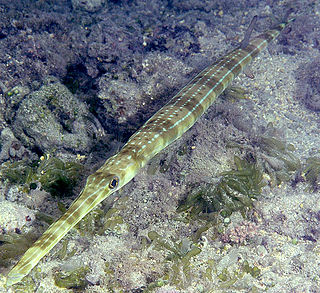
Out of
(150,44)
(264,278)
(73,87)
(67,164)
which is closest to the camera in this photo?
(264,278)

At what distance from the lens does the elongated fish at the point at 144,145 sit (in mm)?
3152

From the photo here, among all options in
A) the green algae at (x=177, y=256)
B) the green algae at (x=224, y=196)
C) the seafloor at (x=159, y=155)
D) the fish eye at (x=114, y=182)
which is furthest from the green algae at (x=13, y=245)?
the green algae at (x=224, y=196)

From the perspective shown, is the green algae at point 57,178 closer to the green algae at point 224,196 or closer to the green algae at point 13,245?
the green algae at point 13,245

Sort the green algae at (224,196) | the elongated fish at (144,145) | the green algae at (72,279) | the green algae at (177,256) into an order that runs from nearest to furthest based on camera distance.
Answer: the elongated fish at (144,145)
the green algae at (72,279)
the green algae at (177,256)
the green algae at (224,196)

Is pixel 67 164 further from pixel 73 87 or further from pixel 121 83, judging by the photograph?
pixel 73 87

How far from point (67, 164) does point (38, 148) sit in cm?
129

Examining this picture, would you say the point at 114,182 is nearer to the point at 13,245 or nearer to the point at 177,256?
the point at 177,256

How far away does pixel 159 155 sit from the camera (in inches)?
227

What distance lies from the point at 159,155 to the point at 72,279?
2921 mm

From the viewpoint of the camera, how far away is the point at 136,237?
4.58 meters

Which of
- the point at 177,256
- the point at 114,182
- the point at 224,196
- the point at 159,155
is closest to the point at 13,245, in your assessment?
the point at 114,182

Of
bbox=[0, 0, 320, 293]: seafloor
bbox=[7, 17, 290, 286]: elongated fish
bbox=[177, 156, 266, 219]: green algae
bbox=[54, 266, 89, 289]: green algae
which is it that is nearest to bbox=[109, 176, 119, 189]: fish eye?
bbox=[7, 17, 290, 286]: elongated fish

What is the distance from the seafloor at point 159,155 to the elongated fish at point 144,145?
0.58 m

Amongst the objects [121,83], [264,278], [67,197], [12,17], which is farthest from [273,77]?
[12,17]
